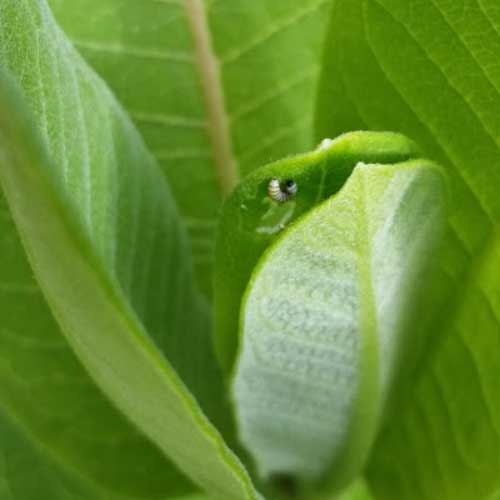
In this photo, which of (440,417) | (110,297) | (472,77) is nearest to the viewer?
(110,297)

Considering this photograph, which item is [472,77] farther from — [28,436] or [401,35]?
[28,436]

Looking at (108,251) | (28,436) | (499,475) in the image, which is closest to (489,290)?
(499,475)

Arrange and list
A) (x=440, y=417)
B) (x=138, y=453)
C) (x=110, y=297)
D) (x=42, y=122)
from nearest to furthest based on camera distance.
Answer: (x=110, y=297) < (x=42, y=122) < (x=440, y=417) < (x=138, y=453)

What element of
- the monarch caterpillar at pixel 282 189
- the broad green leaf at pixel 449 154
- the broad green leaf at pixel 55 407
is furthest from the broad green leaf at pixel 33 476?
the monarch caterpillar at pixel 282 189

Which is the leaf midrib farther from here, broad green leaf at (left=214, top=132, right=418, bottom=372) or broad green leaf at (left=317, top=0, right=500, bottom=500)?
broad green leaf at (left=214, top=132, right=418, bottom=372)

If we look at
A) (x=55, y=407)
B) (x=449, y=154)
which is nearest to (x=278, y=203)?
(x=449, y=154)

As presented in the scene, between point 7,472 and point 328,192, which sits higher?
point 328,192
